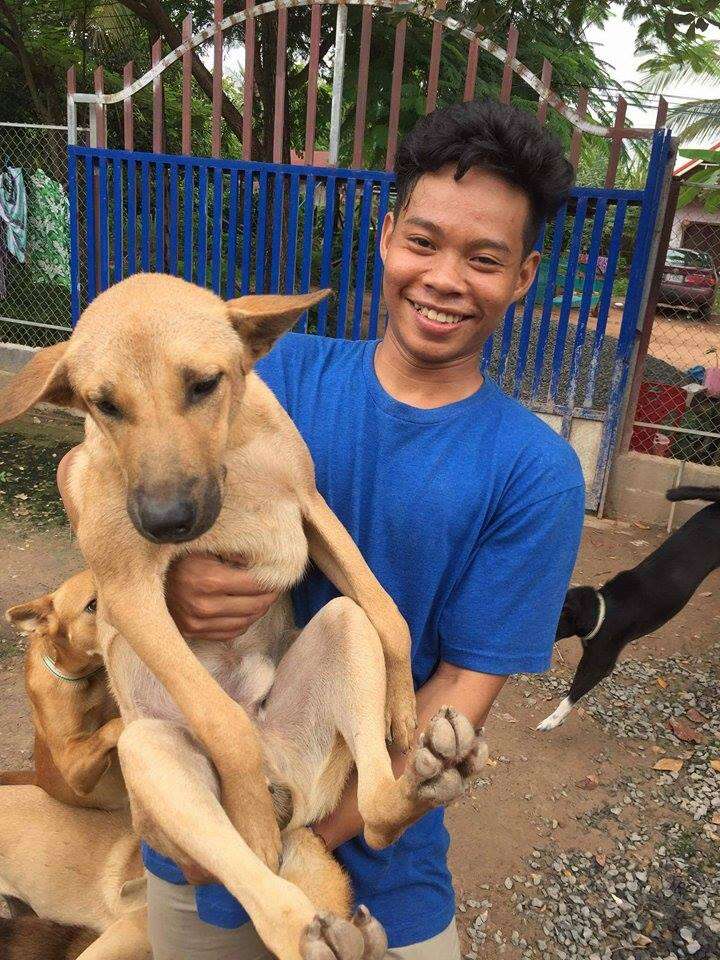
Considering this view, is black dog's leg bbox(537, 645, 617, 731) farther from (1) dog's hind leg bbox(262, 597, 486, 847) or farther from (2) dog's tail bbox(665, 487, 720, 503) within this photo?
(1) dog's hind leg bbox(262, 597, 486, 847)

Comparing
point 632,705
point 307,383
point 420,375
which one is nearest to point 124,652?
point 307,383

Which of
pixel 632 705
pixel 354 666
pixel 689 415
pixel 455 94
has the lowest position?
pixel 632 705

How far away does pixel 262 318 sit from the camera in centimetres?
188

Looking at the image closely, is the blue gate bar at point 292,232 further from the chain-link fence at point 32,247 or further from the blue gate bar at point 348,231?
the chain-link fence at point 32,247

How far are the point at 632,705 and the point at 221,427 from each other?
3500 millimetres

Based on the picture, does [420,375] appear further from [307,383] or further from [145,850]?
[145,850]

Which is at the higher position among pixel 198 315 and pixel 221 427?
A: pixel 198 315

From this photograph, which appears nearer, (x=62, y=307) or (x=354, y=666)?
(x=354, y=666)

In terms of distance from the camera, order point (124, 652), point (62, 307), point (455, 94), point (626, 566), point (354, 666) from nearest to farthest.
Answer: point (354, 666), point (124, 652), point (626, 566), point (455, 94), point (62, 307)

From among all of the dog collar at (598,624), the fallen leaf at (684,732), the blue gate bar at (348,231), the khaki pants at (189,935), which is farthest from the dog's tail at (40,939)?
the blue gate bar at (348,231)

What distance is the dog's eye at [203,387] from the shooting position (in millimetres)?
1750

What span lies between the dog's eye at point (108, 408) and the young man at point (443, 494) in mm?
→ 427

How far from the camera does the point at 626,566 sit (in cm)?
579

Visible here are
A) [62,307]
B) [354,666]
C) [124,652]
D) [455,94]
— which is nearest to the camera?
[354,666]
